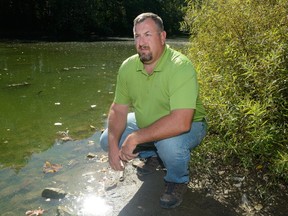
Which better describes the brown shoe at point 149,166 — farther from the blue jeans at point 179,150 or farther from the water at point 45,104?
the water at point 45,104

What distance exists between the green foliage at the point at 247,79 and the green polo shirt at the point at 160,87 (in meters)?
0.39

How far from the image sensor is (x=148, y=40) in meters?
3.35

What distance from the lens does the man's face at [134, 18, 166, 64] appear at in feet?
11.0

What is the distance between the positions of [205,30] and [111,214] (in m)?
2.83

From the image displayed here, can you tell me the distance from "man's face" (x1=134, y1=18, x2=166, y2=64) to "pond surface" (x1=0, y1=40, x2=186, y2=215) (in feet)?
5.93

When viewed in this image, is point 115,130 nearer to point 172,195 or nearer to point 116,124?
point 116,124

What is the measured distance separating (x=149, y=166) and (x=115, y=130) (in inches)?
32.8

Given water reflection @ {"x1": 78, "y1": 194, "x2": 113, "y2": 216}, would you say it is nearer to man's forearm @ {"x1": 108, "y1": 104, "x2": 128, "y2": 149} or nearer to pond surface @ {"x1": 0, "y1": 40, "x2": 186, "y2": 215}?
pond surface @ {"x1": 0, "y1": 40, "x2": 186, "y2": 215}

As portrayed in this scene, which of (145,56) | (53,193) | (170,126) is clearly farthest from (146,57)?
(53,193)

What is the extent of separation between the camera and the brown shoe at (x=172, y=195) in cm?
342

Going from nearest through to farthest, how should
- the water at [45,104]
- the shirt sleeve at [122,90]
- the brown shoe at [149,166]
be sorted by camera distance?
1. the shirt sleeve at [122,90]
2. the brown shoe at [149,166]
3. the water at [45,104]

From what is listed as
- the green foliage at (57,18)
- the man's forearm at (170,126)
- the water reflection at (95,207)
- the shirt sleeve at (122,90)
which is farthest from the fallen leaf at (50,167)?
the green foliage at (57,18)

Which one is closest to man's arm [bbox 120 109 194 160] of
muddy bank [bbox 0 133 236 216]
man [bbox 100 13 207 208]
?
man [bbox 100 13 207 208]

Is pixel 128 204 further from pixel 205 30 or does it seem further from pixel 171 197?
pixel 205 30
